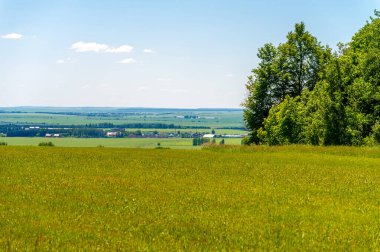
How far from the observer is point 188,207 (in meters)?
17.2

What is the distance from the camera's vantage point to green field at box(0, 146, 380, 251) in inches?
505

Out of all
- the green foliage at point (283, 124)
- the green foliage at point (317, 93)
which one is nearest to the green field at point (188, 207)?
the green foliage at point (317, 93)

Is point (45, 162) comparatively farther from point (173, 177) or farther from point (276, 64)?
point (276, 64)

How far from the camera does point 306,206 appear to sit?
1781 cm

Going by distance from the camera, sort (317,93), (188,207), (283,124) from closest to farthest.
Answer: (188,207), (317,93), (283,124)

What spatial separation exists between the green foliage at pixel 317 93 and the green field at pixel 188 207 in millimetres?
29091

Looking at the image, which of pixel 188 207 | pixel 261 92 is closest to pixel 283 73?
pixel 261 92

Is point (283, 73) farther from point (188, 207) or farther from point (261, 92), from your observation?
point (188, 207)

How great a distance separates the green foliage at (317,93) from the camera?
5784 centimetres

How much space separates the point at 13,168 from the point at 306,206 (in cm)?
1961

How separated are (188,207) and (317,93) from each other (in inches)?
2036

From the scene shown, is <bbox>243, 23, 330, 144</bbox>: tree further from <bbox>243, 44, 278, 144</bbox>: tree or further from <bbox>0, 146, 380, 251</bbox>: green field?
<bbox>0, 146, 380, 251</bbox>: green field

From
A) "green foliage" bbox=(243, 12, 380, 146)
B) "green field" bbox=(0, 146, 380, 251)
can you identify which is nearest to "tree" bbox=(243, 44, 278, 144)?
"green foliage" bbox=(243, 12, 380, 146)

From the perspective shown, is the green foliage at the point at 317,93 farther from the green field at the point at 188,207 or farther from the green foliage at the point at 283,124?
the green field at the point at 188,207
